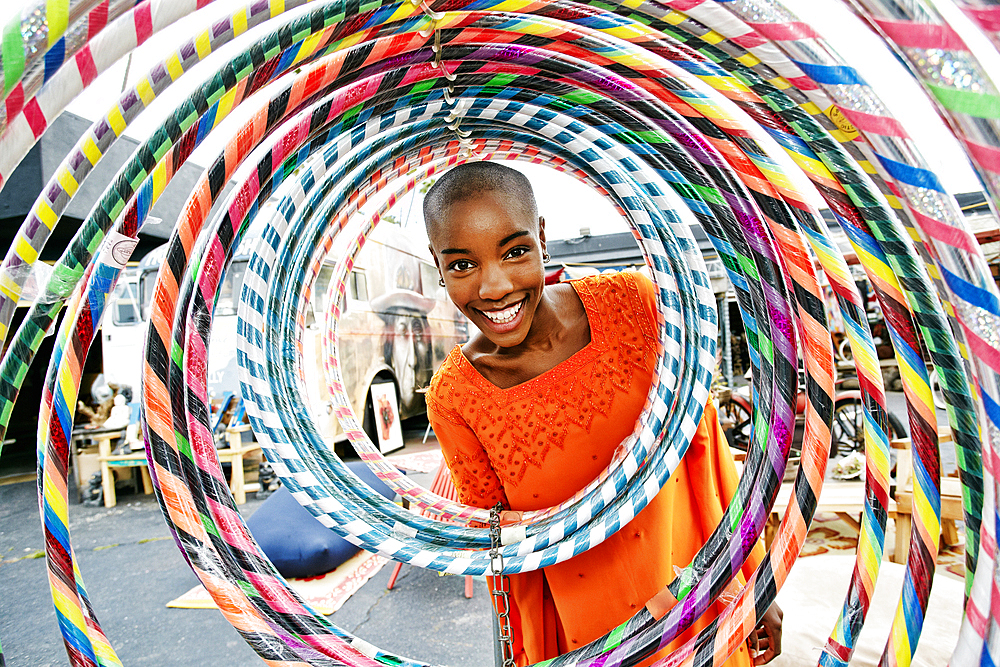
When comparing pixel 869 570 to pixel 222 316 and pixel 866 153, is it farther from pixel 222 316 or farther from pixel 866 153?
pixel 222 316

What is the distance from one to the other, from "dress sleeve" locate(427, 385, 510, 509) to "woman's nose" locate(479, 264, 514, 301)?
416 millimetres

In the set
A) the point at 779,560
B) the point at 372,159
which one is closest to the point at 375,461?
the point at 372,159

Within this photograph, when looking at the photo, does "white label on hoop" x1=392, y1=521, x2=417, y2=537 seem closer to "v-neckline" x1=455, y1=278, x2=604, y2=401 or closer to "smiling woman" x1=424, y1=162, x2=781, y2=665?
"smiling woman" x1=424, y1=162, x2=781, y2=665

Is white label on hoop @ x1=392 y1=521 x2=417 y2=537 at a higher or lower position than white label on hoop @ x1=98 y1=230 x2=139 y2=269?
lower

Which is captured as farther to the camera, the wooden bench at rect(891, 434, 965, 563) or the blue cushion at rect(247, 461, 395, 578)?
the blue cushion at rect(247, 461, 395, 578)

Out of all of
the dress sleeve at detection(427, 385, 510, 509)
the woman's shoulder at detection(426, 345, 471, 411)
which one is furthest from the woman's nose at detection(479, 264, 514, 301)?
the dress sleeve at detection(427, 385, 510, 509)

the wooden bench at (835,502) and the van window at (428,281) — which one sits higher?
Answer: the van window at (428,281)

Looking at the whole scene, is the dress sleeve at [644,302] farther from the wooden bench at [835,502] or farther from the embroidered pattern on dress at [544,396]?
the wooden bench at [835,502]

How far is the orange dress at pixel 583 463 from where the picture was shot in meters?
1.60

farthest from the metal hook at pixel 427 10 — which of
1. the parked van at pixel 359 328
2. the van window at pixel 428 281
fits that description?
the van window at pixel 428 281

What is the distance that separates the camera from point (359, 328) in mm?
6824

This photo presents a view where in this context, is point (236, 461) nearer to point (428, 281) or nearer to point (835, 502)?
point (428, 281)

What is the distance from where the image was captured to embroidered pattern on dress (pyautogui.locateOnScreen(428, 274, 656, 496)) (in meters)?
1.65

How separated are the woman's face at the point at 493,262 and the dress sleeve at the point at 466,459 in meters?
Answer: 0.30
